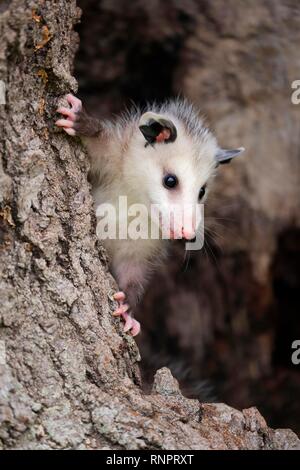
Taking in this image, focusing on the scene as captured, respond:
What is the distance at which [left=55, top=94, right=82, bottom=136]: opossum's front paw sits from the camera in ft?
6.76

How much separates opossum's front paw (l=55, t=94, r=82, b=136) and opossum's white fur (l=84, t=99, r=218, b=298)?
0.82 feet

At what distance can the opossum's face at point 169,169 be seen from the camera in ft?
7.80

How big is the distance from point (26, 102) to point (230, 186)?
1663 mm

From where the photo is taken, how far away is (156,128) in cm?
246

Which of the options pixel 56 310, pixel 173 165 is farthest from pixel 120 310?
pixel 173 165

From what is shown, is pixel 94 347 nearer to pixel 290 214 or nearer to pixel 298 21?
pixel 290 214

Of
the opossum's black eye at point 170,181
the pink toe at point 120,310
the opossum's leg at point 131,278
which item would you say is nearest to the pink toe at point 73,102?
the opossum's black eye at point 170,181

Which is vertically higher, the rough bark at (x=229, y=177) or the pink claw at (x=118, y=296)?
the rough bark at (x=229, y=177)

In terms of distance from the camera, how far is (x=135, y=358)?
208 centimetres

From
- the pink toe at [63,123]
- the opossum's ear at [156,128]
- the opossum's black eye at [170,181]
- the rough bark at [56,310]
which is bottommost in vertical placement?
the rough bark at [56,310]

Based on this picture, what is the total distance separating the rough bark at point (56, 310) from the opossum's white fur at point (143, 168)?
0.43m

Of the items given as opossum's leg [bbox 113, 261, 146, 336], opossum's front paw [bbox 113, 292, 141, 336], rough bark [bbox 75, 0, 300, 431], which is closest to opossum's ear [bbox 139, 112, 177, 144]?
opossum's leg [bbox 113, 261, 146, 336]

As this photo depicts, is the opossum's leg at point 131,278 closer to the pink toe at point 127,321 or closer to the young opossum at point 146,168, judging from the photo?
the young opossum at point 146,168

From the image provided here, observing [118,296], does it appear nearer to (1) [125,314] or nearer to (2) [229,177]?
(1) [125,314]
